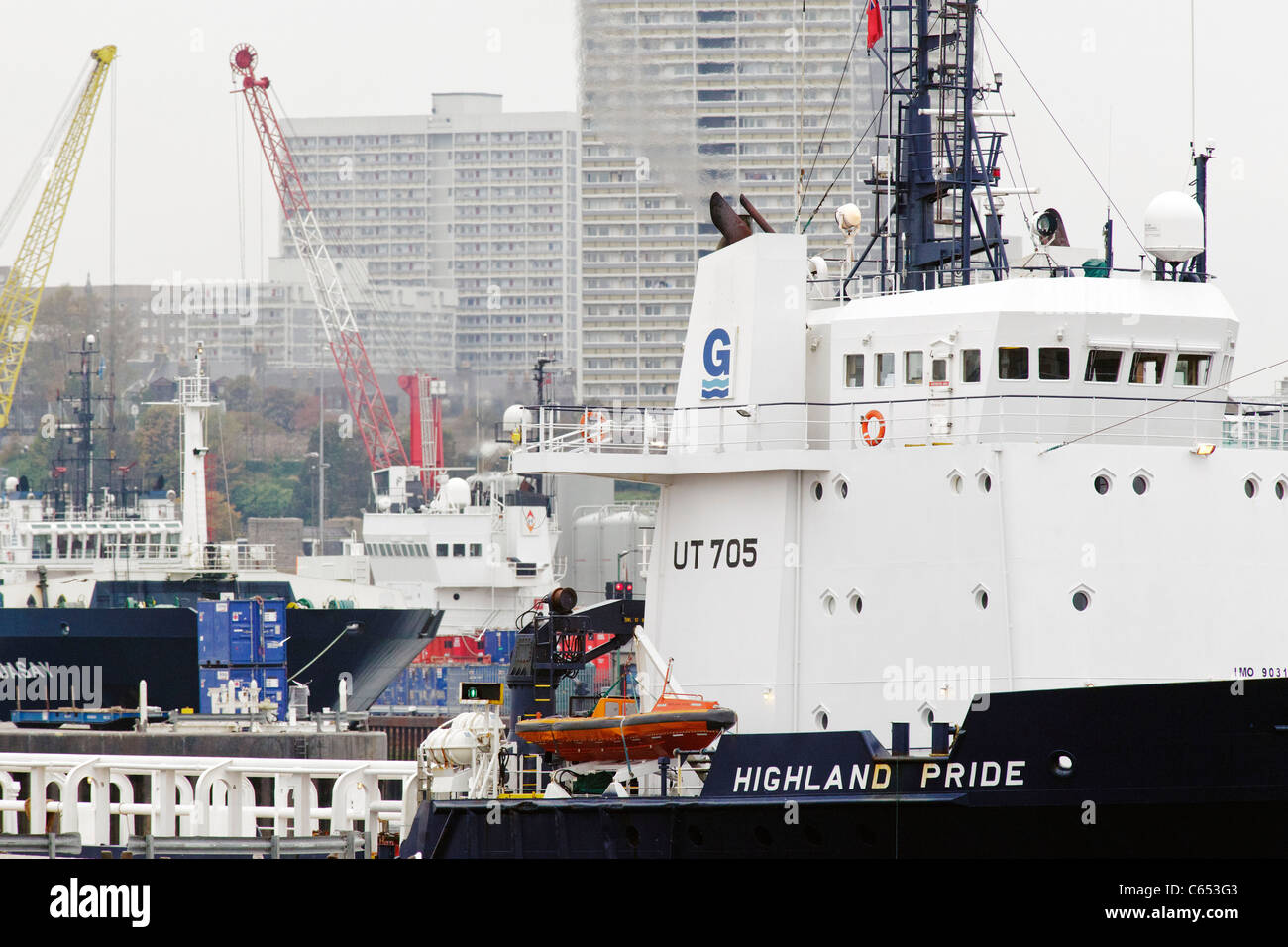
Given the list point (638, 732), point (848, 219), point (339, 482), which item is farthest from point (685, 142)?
point (339, 482)

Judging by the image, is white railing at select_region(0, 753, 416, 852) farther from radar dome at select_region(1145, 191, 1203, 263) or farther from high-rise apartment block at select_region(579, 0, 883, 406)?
radar dome at select_region(1145, 191, 1203, 263)

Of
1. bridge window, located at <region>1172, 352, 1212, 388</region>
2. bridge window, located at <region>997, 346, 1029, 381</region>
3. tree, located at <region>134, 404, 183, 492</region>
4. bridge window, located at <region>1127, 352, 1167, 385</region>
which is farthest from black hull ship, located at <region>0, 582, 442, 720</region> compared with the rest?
tree, located at <region>134, 404, 183, 492</region>

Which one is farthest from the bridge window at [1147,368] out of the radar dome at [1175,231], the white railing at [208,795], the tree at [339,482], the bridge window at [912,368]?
the tree at [339,482]

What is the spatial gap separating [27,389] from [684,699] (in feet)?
335

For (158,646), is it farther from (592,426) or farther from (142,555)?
(592,426)

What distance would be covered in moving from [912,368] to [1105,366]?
2.03 m

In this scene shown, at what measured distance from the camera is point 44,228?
68.0 metres

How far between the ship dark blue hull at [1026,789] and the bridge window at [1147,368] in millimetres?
4834

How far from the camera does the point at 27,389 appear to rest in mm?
114750

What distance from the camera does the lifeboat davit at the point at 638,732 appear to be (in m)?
19.3

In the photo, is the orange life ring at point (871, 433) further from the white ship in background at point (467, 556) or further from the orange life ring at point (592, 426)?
the white ship in background at point (467, 556)
